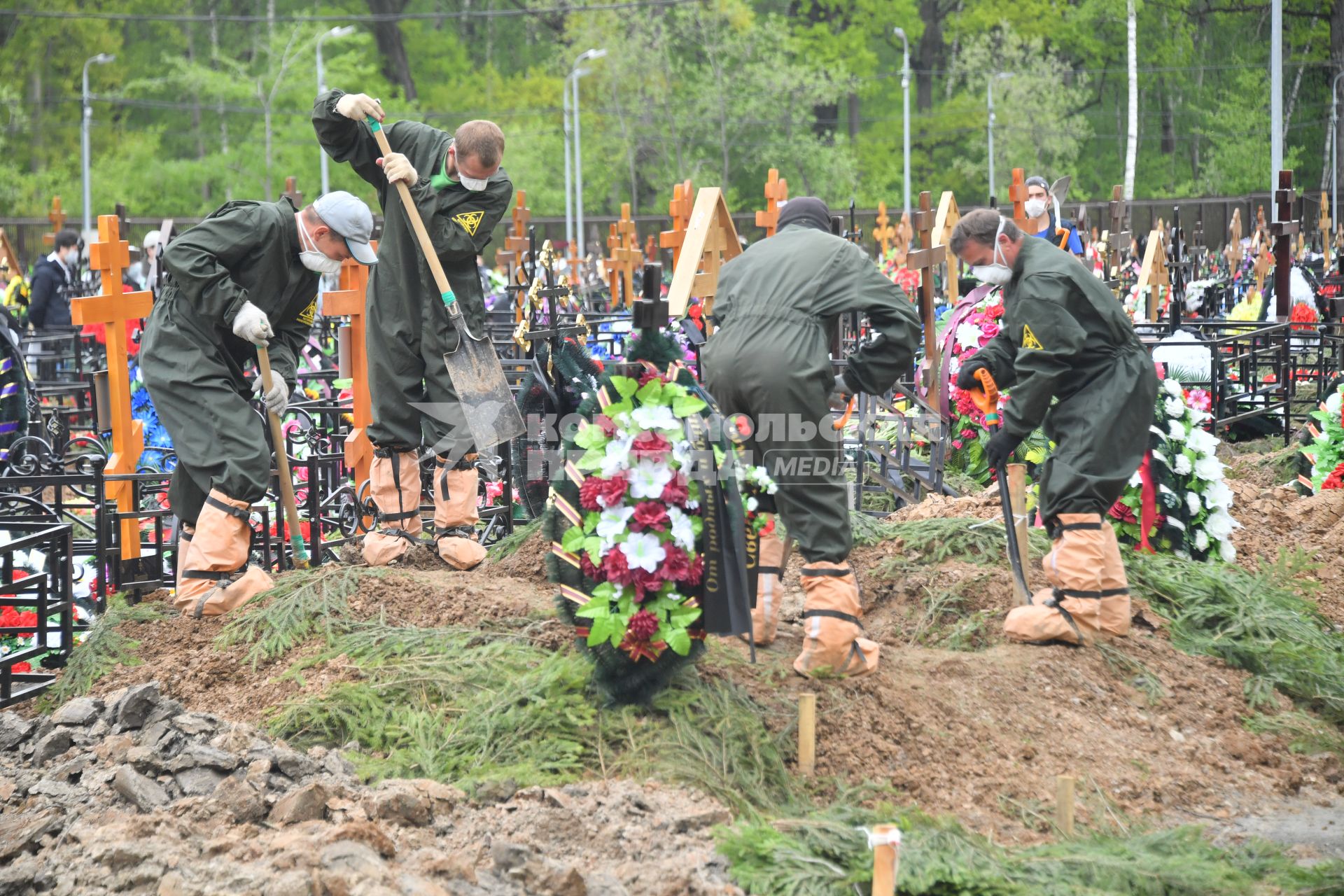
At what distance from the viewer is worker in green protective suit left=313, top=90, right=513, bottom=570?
6.82 meters

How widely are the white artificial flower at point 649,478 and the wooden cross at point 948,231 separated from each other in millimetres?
6616

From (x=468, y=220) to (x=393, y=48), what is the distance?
142 feet

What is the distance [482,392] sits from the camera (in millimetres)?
6809

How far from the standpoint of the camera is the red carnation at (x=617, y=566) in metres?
4.61

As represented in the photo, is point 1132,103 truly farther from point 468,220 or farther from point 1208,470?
point 468,220

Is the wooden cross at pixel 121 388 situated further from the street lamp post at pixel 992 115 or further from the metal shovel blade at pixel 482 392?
the street lamp post at pixel 992 115

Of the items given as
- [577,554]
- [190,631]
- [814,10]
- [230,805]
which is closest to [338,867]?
[230,805]

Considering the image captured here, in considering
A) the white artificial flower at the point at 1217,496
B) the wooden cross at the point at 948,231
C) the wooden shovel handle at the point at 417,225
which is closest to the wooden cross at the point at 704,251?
the wooden shovel handle at the point at 417,225

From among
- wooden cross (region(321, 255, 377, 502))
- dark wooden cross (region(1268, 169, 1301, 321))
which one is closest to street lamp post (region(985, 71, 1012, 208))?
dark wooden cross (region(1268, 169, 1301, 321))

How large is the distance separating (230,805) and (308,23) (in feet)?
148

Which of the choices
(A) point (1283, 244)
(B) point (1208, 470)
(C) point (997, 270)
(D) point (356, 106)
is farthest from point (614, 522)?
(A) point (1283, 244)

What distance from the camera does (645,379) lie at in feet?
15.8

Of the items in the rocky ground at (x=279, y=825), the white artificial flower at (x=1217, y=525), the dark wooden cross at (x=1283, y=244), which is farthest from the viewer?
the dark wooden cross at (x=1283, y=244)

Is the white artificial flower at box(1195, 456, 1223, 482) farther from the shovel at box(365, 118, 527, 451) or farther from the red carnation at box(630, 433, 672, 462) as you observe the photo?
the red carnation at box(630, 433, 672, 462)
